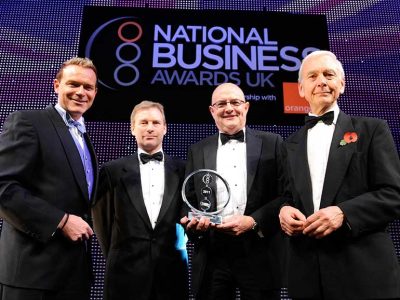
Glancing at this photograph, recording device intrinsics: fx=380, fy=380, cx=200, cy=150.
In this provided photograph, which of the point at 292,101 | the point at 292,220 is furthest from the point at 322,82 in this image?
the point at 292,101

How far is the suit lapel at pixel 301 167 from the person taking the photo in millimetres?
1990

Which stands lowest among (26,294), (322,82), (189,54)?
(26,294)

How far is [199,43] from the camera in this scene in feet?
16.6

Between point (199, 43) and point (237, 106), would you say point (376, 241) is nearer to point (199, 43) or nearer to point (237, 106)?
point (237, 106)

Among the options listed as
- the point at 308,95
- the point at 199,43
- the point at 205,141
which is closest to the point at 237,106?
the point at 205,141

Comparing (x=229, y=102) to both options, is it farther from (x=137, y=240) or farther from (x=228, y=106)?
(x=137, y=240)

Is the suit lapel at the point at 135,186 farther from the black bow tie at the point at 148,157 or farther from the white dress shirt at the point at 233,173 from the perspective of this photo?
the white dress shirt at the point at 233,173

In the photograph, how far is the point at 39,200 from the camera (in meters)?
1.94

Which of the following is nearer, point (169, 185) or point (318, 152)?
point (318, 152)

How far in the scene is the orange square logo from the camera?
478 cm

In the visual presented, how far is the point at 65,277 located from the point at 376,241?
1577 millimetres

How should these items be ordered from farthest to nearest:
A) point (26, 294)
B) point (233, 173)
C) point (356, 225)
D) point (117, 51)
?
point (117, 51)
point (233, 173)
point (26, 294)
point (356, 225)

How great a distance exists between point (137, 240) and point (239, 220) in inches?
32.0

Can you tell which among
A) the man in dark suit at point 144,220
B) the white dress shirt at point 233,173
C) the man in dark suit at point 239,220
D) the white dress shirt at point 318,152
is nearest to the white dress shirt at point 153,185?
the man in dark suit at point 144,220
